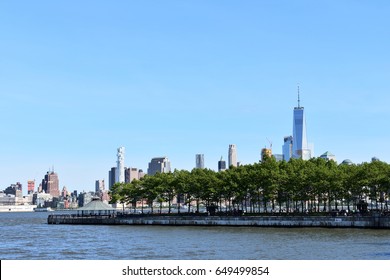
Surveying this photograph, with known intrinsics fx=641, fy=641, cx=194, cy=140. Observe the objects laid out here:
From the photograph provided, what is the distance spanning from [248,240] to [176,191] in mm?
77174

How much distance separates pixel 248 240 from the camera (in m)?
93.0

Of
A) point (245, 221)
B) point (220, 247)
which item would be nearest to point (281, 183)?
point (245, 221)

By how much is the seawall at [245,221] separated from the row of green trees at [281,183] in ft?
40.4

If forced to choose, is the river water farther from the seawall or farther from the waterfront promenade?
the waterfront promenade

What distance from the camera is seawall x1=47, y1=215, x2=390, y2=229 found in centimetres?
11538

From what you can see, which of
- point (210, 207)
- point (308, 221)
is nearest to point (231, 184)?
point (210, 207)

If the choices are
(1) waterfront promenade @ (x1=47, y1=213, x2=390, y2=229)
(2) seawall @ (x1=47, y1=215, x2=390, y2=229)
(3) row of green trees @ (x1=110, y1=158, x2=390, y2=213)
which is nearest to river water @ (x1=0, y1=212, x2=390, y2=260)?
(2) seawall @ (x1=47, y1=215, x2=390, y2=229)

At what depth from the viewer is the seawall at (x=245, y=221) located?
4542 inches

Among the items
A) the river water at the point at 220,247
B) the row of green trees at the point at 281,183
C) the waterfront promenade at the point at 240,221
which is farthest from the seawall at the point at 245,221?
the row of green trees at the point at 281,183

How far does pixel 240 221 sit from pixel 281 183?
1569 centimetres

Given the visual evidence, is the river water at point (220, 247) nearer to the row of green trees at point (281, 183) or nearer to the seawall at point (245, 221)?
the seawall at point (245, 221)
